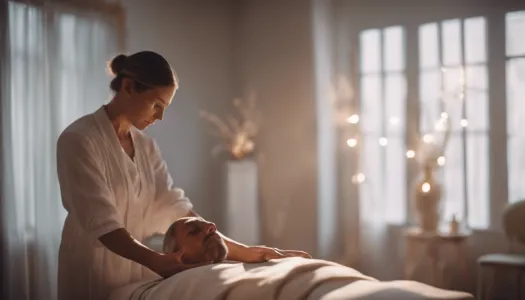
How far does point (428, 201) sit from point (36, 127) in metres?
2.36

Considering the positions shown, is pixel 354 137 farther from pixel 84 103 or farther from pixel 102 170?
pixel 102 170

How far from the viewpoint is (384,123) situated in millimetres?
4746

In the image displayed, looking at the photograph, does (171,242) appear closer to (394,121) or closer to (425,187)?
(425,187)

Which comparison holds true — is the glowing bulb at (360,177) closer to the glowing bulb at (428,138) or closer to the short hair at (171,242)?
the glowing bulb at (428,138)

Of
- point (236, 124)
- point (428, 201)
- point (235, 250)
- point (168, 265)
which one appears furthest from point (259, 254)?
point (236, 124)

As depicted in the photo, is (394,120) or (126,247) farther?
(394,120)

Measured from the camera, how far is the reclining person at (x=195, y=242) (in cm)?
186

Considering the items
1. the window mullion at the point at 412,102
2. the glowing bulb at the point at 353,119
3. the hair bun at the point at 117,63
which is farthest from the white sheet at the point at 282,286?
the glowing bulb at the point at 353,119

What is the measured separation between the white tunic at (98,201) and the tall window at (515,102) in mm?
2905

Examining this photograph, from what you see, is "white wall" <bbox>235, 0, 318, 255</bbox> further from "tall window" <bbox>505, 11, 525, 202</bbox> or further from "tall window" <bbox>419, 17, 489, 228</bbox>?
"tall window" <bbox>505, 11, 525, 202</bbox>

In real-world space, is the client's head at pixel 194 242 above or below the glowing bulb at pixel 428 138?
below

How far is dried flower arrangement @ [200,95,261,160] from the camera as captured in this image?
5090 mm

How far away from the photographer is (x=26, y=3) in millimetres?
3693

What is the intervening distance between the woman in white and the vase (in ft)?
7.97
